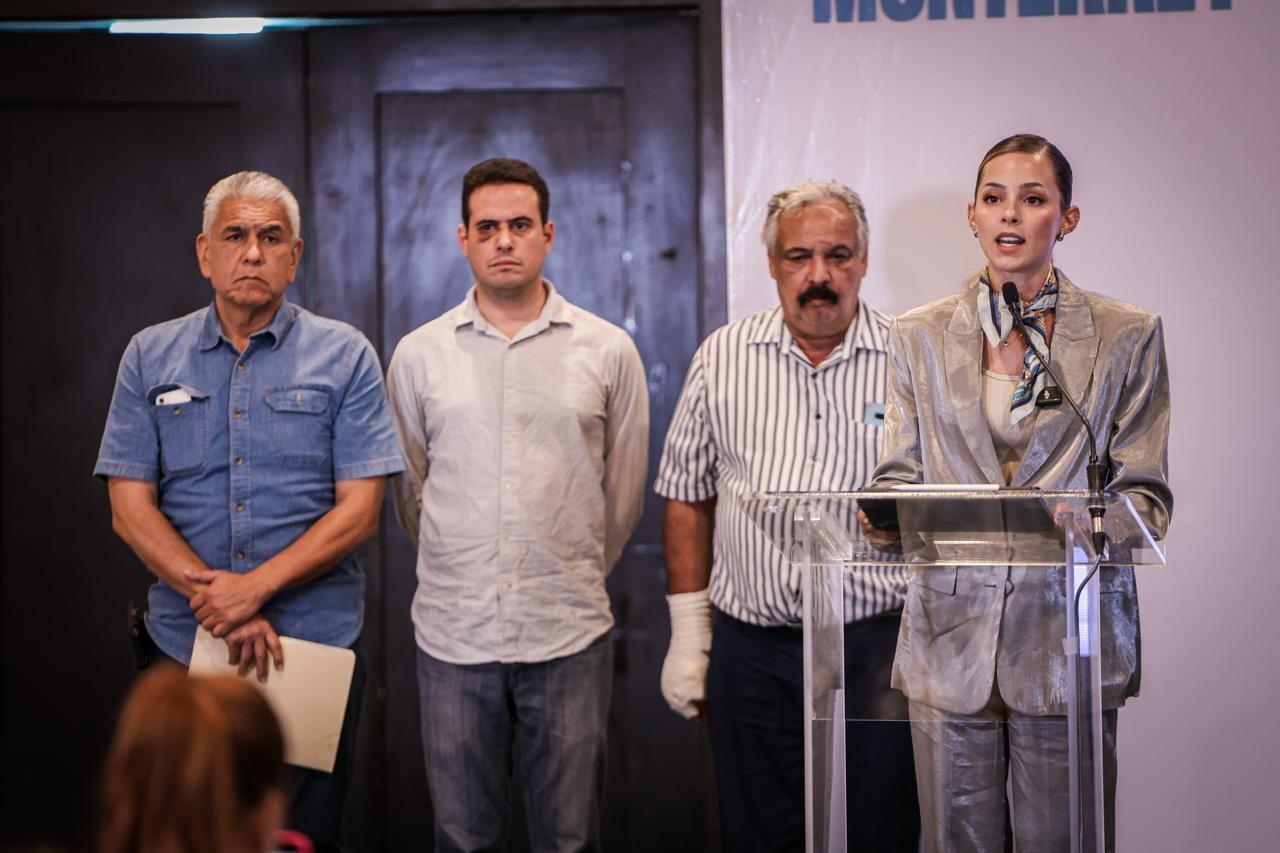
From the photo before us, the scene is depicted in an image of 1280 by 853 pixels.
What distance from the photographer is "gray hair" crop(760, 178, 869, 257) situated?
343cm

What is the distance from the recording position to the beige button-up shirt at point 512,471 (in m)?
3.35

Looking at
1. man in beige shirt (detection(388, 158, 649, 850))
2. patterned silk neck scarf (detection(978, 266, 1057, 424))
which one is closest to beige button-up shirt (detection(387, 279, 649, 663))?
man in beige shirt (detection(388, 158, 649, 850))

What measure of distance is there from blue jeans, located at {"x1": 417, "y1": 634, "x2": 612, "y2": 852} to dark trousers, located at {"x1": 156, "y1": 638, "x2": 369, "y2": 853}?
24cm

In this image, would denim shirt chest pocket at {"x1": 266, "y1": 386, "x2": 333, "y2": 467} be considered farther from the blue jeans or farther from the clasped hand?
the blue jeans

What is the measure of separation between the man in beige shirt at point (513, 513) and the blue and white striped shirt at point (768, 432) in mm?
210

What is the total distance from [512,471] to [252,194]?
0.91 m

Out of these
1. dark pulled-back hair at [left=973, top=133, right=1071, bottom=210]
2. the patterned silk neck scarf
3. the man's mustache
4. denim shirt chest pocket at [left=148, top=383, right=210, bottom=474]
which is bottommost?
denim shirt chest pocket at [left=148, top=383, right=210, bottom=474]

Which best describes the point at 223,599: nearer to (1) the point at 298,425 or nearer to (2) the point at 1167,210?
(1) the point at 298,425

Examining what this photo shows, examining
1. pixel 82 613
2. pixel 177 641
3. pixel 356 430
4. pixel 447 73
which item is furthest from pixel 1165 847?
pixel 82 613

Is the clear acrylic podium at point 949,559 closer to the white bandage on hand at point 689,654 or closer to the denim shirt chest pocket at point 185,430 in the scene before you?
the white bandage on hand at point 689,654

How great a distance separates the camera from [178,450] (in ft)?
10.5

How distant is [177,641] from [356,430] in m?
0.62

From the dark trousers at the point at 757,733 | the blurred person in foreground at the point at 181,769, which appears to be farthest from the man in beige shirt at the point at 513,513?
the blurred person in foreground at the point at 181,769

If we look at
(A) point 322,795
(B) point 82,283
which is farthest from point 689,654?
(B) point 82,283
